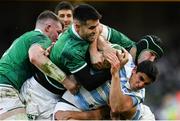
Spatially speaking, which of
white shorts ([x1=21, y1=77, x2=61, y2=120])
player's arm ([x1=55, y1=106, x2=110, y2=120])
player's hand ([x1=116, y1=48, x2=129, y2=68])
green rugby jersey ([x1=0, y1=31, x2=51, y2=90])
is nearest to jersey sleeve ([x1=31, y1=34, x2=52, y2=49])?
green rugby jersey ([x1=0, y1=31, x2=51, y2=90])

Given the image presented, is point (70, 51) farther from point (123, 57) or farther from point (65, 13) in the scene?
point (65, 13)

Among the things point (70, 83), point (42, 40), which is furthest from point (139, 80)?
point (42, 40)

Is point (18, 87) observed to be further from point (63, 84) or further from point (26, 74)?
point (63, 84)

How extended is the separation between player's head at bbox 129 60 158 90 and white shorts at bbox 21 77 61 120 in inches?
29.5

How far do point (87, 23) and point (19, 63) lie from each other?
84 cm

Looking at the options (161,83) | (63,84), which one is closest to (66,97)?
(63,84)

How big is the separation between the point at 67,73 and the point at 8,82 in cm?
65

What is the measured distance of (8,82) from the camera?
628cm

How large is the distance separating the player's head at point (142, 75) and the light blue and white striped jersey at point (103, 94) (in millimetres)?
63

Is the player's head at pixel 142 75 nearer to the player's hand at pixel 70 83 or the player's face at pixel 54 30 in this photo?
the player's hand at pixel 70 83

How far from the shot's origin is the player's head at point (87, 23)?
575 cm

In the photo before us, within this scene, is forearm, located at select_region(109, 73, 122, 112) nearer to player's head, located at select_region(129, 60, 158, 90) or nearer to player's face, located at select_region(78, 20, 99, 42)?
player's head, located at select_region(129, 60, 158, 90)

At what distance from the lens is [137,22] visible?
47.0 ft

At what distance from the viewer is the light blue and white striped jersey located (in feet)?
19.3
